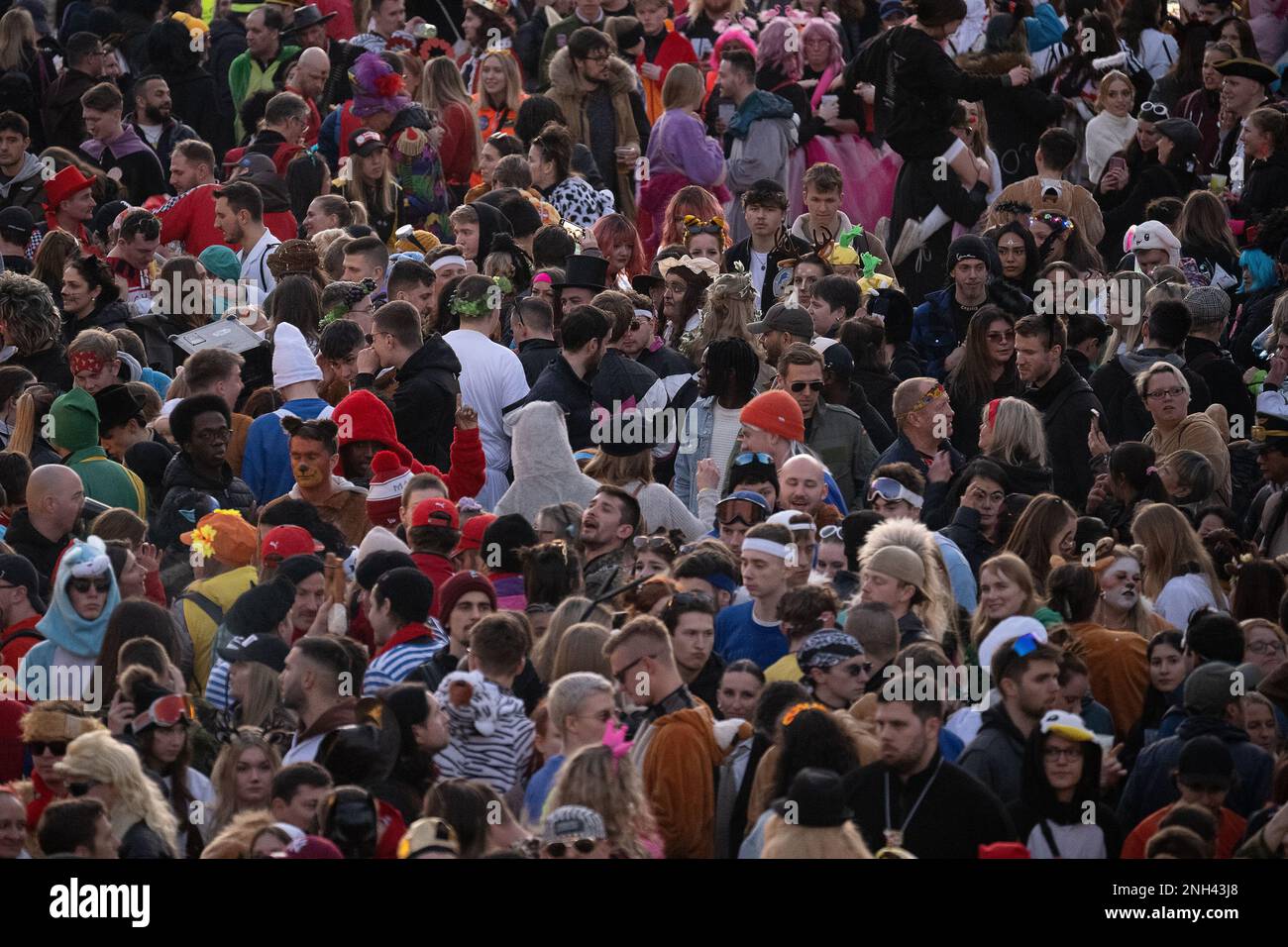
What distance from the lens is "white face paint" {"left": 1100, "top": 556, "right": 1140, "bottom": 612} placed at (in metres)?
8.51

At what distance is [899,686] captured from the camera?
23.6 feet

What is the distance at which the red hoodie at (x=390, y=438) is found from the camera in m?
9.34

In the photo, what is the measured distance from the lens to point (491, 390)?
1033cm

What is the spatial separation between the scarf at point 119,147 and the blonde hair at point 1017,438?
7090mm

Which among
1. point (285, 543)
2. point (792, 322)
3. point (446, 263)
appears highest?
point (446, 263)

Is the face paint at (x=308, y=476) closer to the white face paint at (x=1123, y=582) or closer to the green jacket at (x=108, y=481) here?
the green jacket at (x=108, y=481)

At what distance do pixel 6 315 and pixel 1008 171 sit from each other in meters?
7.31

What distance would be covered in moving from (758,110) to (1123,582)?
259 inches

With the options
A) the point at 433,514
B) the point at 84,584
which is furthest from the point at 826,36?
the point at 84,584

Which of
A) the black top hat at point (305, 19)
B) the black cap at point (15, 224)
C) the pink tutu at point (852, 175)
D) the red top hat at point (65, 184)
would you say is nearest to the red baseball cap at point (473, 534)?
the black cap at point (15, 224)

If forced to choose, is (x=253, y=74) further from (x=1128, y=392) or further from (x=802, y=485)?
(x=802, y=485)

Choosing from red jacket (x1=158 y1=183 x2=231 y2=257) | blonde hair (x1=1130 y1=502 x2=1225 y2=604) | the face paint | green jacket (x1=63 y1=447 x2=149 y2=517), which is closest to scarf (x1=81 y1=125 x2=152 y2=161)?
red jacket (x1=158 y1=183 x2=231 y2=257)
